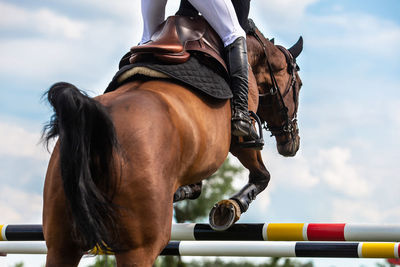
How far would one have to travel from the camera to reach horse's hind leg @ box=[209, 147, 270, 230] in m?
5.37

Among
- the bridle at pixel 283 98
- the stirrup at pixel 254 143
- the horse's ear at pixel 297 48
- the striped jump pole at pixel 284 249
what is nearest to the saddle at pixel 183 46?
the stirrup at pixel 254 143

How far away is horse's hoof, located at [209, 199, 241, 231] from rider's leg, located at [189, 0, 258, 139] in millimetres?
663

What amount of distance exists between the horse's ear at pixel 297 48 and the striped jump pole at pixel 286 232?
2243mm

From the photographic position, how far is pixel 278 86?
6.31m

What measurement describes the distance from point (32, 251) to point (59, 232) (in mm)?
2906

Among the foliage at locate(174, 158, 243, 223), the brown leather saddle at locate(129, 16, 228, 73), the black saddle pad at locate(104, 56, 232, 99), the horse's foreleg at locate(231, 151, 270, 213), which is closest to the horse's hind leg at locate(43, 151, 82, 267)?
the black saddle pad at locate(104, 56, 232, 99)

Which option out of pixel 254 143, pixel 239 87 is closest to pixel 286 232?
pixel 254 143

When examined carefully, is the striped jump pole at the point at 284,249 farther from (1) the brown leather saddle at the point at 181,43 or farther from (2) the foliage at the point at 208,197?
(2) the foliage at the point at 208,197

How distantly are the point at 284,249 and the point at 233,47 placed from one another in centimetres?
174

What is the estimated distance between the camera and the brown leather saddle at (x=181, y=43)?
4543mm

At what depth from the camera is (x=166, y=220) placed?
12.2ft

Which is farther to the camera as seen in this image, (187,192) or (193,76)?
(187,192)

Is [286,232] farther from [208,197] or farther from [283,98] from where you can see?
[208,197]

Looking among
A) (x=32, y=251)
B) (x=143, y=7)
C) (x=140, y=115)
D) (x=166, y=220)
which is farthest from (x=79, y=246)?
(x=32, y=251)
